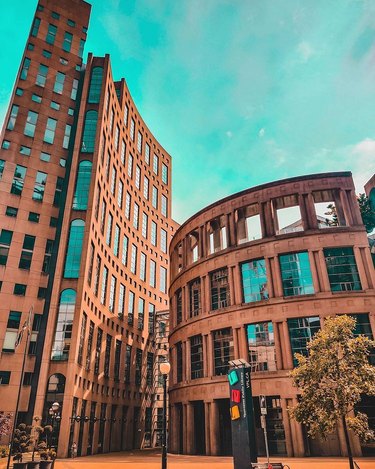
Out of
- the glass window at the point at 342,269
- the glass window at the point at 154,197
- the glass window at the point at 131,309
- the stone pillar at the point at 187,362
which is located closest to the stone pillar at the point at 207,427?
the stone pillar at the point at 187,362

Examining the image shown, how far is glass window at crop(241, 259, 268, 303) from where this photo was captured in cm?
3391

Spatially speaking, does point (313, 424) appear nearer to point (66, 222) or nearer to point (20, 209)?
point (66, 222)

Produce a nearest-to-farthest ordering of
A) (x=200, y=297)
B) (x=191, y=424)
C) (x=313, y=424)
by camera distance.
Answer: (x=313, y=424)
(x=191, y=424)
(x=200, y=297)

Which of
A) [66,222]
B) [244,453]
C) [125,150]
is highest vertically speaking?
[125,150]

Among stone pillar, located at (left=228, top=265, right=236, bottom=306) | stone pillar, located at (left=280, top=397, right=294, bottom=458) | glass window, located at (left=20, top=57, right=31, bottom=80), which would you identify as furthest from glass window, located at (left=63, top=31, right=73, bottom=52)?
stone pillar, located at (left=280, top=397, right=294, bottom=458)

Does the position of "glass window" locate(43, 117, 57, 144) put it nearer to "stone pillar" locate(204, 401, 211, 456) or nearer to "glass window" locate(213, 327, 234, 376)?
"glass window" locate(213, 327, 234, 376)

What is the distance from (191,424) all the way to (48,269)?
22.2 m

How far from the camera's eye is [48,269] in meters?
41.9

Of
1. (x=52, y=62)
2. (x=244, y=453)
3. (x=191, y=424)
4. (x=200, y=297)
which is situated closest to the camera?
(x=244, y=453)

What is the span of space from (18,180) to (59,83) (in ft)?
55.3

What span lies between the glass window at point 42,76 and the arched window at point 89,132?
8418mm

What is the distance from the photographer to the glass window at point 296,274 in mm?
32344

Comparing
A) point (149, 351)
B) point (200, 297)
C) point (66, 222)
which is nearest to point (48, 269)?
point (66, 222)

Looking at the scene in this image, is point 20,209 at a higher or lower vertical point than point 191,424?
higher
